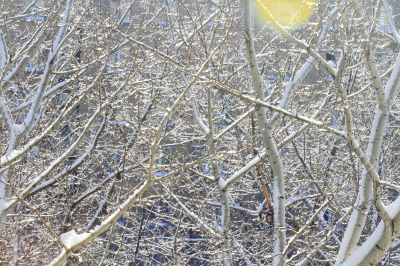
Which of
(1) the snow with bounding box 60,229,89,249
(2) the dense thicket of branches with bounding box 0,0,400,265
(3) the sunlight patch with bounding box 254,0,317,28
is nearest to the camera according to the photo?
(1) the snow with bounding box 60,229,89,249

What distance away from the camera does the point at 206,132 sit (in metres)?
7.63

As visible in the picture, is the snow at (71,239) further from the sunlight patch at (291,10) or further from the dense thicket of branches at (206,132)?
the sunlight patch at (291,10)

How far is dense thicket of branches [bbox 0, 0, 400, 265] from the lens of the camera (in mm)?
4875

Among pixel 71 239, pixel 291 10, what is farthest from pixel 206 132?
pixel 71 239

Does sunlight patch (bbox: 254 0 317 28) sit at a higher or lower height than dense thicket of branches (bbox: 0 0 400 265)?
higher

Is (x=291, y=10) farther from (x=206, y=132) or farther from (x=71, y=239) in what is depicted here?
(x=71, y=239)

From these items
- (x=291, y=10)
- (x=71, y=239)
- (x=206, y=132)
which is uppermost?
(x=291, y=10)

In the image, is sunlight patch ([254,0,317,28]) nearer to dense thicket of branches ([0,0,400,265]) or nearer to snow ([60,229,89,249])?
dense thicket of branches ([0,0,400,265])

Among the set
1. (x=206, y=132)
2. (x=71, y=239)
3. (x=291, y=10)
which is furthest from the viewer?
(x=206, y=132)

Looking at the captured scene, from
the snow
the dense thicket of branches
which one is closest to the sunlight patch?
the dense thicket of branches

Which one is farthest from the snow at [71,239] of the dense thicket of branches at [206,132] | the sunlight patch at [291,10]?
the sunlight patch at [291,10]

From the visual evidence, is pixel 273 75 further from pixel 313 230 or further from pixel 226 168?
pixel 313 230

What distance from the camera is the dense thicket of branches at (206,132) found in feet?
16.0

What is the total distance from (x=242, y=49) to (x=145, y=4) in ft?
6.30
